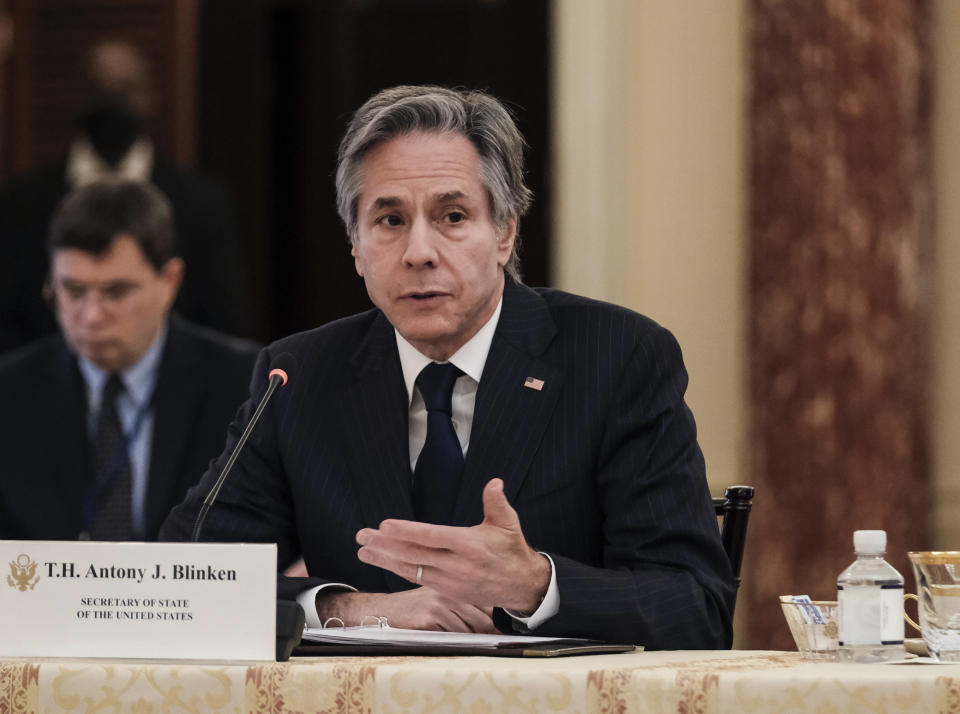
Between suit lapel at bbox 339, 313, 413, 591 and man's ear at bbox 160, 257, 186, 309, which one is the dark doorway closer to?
man's ear at bbox 160, 257, 186, 309

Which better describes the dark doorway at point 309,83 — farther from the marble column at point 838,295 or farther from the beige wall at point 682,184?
the marble column at point 838,295

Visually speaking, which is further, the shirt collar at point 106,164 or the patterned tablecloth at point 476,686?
the shirt collar at point 106,164

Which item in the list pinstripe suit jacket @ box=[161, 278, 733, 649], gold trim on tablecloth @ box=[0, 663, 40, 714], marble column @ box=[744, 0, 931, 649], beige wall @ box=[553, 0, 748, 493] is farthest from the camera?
beige wall @ box=[553, 0, 748, 493]

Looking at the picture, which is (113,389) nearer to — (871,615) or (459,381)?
(459,381)

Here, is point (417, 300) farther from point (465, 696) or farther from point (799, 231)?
point (799, 231)

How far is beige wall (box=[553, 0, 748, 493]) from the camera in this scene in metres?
4.69

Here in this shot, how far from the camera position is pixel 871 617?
1438 mm

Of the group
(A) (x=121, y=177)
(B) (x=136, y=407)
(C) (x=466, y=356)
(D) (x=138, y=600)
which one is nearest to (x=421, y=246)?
(C) (x=466, y=356)

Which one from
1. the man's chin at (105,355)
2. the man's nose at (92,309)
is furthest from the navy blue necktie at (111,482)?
the man's nose at (92,309)

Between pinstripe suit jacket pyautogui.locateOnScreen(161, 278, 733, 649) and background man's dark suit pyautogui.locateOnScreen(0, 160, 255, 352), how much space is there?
2.86 meters

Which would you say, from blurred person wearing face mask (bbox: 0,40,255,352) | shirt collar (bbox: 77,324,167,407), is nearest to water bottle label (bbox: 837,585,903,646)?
shirt collar (bbox: 77,324,167,407)

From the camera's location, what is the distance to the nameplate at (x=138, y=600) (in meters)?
1.41

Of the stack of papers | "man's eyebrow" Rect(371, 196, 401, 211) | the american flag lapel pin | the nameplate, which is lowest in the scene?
the stack of papers

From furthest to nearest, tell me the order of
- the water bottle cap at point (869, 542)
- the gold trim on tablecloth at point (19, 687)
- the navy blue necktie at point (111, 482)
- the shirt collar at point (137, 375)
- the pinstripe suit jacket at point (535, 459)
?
the shirt collar at point (137, 375) → the navy blue necktie at point (111, 482) → the pinstripe suit jacket at point (535, 459) → the water bottle cap at point (869, 542) → the gold trim on tablecloth at point (19, 687)
